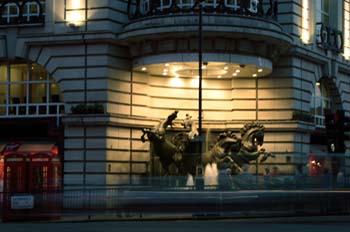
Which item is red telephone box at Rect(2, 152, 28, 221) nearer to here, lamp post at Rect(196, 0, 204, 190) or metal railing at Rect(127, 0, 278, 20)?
lamp post at Rect(196, 0, 204, 190)

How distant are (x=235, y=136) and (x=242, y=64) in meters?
3.27

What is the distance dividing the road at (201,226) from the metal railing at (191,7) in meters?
11.9

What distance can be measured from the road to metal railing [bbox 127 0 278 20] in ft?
38.9

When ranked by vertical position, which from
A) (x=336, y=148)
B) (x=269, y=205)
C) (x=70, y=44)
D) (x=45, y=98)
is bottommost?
(x=269, y=205)

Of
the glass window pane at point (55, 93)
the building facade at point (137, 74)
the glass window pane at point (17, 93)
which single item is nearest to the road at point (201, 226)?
the building facade at point (137, 74)

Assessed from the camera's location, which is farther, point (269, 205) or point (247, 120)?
point (247, 120)

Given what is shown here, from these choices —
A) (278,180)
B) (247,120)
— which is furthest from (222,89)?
(278,180)

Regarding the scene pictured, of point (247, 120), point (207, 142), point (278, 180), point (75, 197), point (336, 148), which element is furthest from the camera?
point (247, 120)

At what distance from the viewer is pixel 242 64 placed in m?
32.8

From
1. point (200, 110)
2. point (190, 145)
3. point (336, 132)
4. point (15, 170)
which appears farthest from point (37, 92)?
point (336, 132)

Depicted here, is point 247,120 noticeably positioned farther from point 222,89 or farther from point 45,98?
point 45,98

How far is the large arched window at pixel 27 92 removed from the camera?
34.5 meters

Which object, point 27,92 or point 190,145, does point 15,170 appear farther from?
point 190,145

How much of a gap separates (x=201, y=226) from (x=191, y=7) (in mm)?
13755
